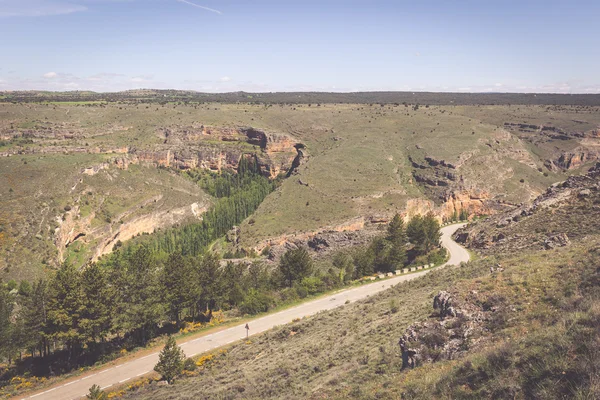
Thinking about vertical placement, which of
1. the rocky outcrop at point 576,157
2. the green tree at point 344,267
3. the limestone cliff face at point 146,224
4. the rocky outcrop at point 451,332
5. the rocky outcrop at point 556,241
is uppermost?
the rocky outcrop at point 451,332

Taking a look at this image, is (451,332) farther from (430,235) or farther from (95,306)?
(430,235)

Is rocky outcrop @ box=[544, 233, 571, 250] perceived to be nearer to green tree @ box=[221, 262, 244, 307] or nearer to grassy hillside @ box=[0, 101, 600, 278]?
green tree @ box=[221, 262, 244, 307]

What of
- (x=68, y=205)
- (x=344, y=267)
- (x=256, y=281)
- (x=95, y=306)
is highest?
(x=95, y=306)

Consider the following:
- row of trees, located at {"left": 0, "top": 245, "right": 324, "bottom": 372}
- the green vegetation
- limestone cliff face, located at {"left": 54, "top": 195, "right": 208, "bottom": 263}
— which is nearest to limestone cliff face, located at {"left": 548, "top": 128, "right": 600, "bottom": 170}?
the green vegetation

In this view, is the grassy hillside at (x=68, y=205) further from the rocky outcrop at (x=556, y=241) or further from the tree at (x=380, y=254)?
the rocky outcrop at (x=556, y=241)

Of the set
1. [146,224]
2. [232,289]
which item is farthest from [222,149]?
[232,289]

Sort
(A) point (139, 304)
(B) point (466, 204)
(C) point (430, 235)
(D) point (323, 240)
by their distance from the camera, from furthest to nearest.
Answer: (B) point (466, 204)
(D) point (323, 240)
(C) point (430, 235)
(A) point (139, 304)

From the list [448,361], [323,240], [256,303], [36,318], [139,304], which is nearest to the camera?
[448,361]

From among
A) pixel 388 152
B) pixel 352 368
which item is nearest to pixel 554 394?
pixel 352 368

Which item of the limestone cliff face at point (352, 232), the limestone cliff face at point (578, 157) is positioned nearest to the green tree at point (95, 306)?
the limestone cliff face at point (352, 232)
